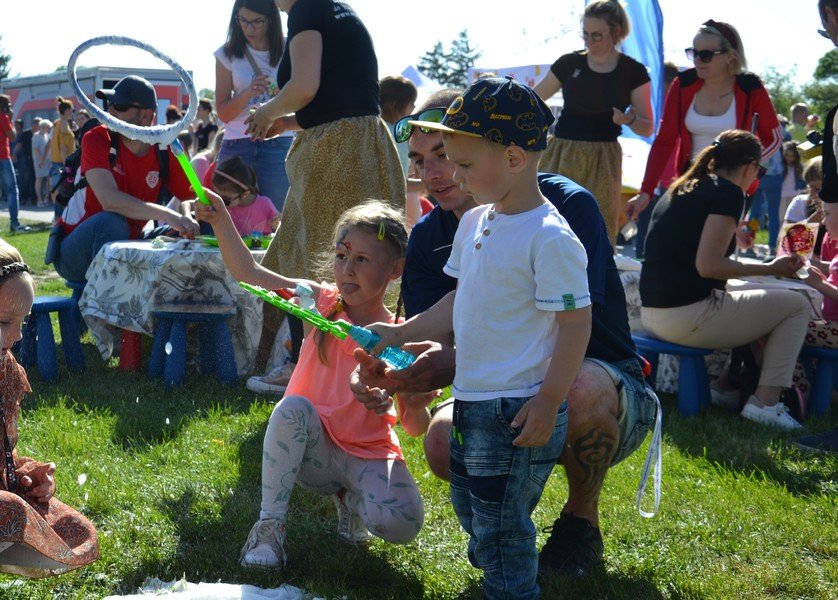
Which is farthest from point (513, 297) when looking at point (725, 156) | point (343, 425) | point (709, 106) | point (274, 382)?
point (709, 106)

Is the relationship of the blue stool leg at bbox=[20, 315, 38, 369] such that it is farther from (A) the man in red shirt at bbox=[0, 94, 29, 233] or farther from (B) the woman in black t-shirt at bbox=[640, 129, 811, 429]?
(A) the man in red shirt at bbox=[0, 94, 29, 233]

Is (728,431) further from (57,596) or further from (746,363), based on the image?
(57,596)

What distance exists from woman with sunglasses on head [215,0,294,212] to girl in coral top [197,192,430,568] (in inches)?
90.2

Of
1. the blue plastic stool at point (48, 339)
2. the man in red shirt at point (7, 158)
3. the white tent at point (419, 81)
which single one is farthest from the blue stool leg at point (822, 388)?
the man in red shirt at point (7, 158)

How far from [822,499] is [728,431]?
0.95 metres

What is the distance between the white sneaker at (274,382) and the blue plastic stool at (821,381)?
106 inches

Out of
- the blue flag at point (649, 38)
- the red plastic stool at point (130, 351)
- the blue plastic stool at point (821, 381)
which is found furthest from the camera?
the blue flag at point (649, 38)

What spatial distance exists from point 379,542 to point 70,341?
3.01 m

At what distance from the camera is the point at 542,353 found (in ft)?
7.66

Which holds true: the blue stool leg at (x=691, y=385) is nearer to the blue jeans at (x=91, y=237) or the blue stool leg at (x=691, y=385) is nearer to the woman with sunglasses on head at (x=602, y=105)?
the woman with sunglasses on head at (x=602, y=105)

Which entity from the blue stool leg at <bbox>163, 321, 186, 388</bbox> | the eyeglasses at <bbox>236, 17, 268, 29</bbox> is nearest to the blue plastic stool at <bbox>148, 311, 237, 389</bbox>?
the blue stool leg at <bbox>163, 321, 186, 388</bbox>

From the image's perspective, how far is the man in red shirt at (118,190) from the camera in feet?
17.9

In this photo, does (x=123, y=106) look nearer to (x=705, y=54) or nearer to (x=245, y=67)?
(x=245, y=67)

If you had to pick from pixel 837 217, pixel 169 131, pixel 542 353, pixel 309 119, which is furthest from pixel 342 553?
pixel 837 217
